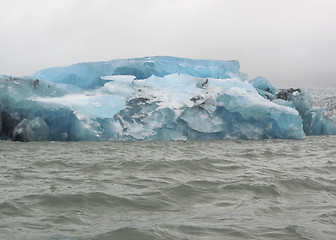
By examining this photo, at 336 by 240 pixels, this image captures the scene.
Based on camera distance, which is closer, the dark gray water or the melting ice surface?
the dark gray water

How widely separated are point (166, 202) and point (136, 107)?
37.7 feet

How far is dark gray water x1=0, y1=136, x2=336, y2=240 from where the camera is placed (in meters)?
2.89

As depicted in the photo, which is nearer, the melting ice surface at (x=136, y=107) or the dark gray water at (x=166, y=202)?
the dark gray water at (x=166, y=202)

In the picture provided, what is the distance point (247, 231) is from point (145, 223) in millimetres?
774

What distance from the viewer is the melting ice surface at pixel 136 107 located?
13570 mm

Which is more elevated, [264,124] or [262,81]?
[262,81]

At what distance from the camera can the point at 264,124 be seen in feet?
53.8

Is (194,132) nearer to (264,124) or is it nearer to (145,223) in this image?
(264,124)

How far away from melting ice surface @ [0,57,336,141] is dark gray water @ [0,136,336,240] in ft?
25.3

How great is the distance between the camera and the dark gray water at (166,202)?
114 inches

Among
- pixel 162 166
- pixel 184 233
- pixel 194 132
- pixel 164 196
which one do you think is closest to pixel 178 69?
pixel 194 132

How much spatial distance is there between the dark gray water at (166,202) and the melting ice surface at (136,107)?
7702 mm

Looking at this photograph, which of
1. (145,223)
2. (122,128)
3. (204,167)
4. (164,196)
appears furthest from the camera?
(122,128)

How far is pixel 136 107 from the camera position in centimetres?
1519
